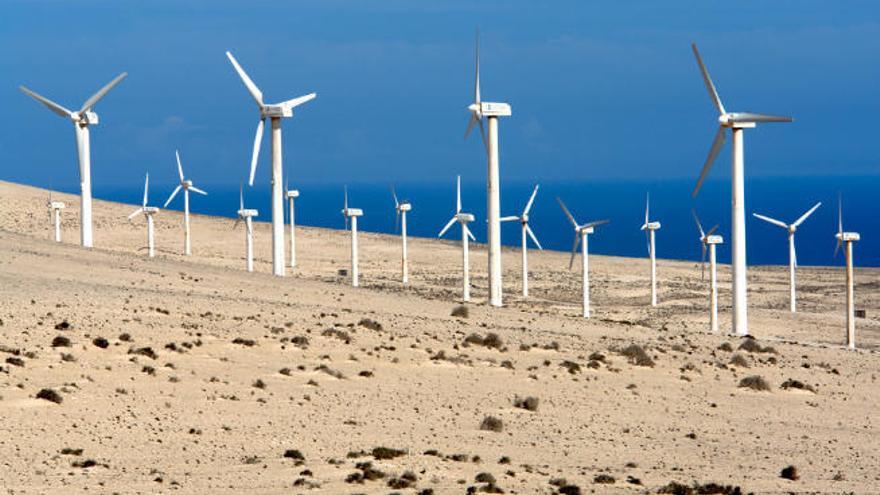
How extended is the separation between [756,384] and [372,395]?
1287 cm

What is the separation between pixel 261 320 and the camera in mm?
48094

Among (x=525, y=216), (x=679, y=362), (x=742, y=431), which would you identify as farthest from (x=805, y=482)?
(x=525, y=216)

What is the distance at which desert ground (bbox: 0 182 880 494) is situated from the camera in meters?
28.8

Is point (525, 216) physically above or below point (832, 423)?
above

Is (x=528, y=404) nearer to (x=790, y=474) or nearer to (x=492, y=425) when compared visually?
(x=492, y=425)

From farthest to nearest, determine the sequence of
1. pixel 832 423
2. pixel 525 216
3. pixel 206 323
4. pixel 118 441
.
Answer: pixel 525 216, pixel 206 323, pixel 832 423, pixel 118 441

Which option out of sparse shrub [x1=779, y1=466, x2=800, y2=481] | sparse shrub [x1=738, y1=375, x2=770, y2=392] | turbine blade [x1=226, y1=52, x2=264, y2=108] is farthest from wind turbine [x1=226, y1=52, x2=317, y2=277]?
sparse shrub [x1=779, y1=466, x2=800, y2=481]

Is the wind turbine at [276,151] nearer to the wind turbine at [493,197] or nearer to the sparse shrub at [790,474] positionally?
the wind turbine at [493,197]

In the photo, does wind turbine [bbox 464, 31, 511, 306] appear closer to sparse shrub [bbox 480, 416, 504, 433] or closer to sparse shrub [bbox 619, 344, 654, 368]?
sparse shrub [bbox 619, 344, 654, 368]

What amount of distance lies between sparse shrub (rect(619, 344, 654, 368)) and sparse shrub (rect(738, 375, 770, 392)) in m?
3.06

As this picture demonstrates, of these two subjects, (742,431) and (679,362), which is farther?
(679,362)

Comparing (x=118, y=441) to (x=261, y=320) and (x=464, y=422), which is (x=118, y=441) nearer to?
(x=464, y=422)

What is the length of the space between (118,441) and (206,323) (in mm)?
15400

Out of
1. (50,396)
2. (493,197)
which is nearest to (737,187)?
(493,197)
